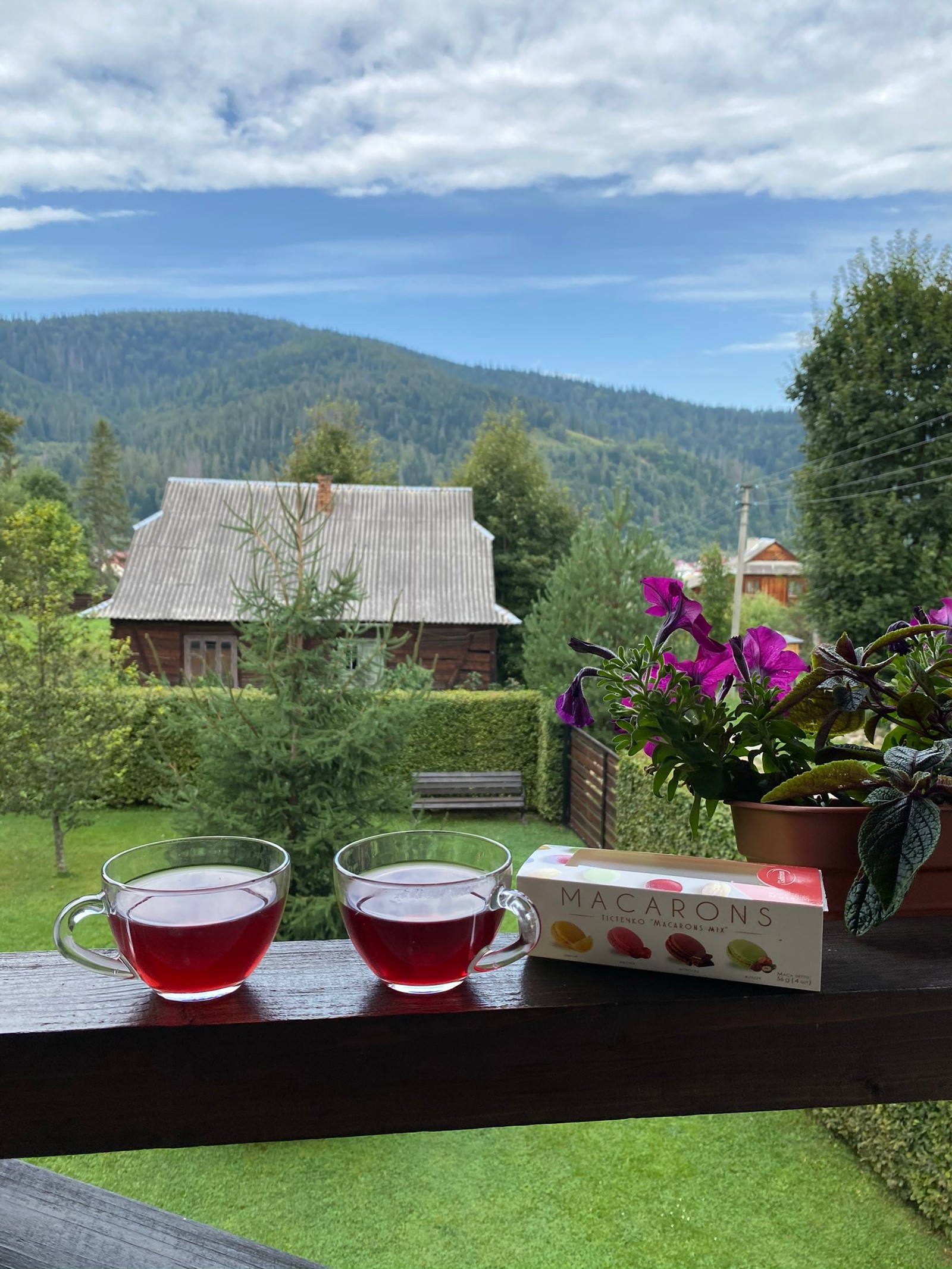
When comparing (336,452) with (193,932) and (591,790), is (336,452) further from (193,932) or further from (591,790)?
(193,932)

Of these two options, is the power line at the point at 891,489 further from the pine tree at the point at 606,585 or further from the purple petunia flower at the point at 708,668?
the purple petunia flower at the point at 708,668

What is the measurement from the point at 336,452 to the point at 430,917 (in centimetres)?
1958

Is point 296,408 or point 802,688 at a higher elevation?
point 296,408

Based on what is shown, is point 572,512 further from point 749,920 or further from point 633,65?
point 633,65

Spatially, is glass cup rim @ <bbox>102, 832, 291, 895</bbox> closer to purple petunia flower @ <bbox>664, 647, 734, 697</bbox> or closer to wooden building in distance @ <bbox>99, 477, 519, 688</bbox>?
purple petunia flower @ <bbox>664, 647, 734, 697</bbox>

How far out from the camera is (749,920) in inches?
21.6

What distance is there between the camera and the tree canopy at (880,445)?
1096 centimetres

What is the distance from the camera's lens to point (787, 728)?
71 centimetres

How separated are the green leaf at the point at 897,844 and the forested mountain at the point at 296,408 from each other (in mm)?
35188

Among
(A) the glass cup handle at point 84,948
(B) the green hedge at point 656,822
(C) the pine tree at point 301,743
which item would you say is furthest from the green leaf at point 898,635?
(B) the green hedge at point 656,822

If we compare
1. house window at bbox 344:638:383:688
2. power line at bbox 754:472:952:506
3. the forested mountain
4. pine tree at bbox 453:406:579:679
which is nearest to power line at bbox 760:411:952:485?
power line at bbox 754:472:952:506

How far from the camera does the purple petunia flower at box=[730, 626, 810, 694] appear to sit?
29.0 inches

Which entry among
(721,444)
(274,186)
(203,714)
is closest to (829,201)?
(721,444)

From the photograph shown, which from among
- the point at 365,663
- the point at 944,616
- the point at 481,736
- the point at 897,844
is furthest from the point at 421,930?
the point at 481,736
